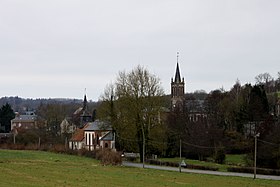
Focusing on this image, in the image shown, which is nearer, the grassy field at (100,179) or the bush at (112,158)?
the grassy field at (100,179)

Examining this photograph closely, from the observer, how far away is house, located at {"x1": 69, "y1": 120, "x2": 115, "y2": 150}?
71.2 m

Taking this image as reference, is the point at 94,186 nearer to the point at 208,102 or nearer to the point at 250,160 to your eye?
the point at 250,160

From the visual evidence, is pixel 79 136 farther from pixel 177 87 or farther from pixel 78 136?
pixel 177 87

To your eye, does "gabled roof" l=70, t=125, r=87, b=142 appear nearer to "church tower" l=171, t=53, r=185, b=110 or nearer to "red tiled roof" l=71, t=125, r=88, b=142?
"red tiled roof" l=71, t=125, r=88, b=142

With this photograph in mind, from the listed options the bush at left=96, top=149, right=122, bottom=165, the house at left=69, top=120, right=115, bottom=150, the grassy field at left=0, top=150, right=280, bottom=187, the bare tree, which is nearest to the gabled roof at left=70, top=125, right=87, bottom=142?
the house at left=69, top=120, right=115, bottom=150

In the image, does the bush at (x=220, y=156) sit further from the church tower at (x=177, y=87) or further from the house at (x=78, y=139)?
the church tower at (x=177, y=87)

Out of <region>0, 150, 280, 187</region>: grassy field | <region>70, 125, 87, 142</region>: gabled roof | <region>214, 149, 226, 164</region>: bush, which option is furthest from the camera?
<region>70, 125, 87, 142</region>: gabled roof

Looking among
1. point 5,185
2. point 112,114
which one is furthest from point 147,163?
point 5,185

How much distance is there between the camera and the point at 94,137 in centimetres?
8725

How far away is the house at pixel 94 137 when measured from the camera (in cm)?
7124

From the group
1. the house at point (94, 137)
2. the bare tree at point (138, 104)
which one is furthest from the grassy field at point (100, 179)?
the house at point (94, 137)

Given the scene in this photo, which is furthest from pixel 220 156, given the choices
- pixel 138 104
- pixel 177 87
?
pixel 177 87

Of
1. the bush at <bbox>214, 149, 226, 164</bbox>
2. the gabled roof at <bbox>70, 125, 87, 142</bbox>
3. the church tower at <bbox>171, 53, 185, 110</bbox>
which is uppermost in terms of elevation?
the church tower at <bbox>171, 53, 185, 110</bbox>

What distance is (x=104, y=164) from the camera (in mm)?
51656
